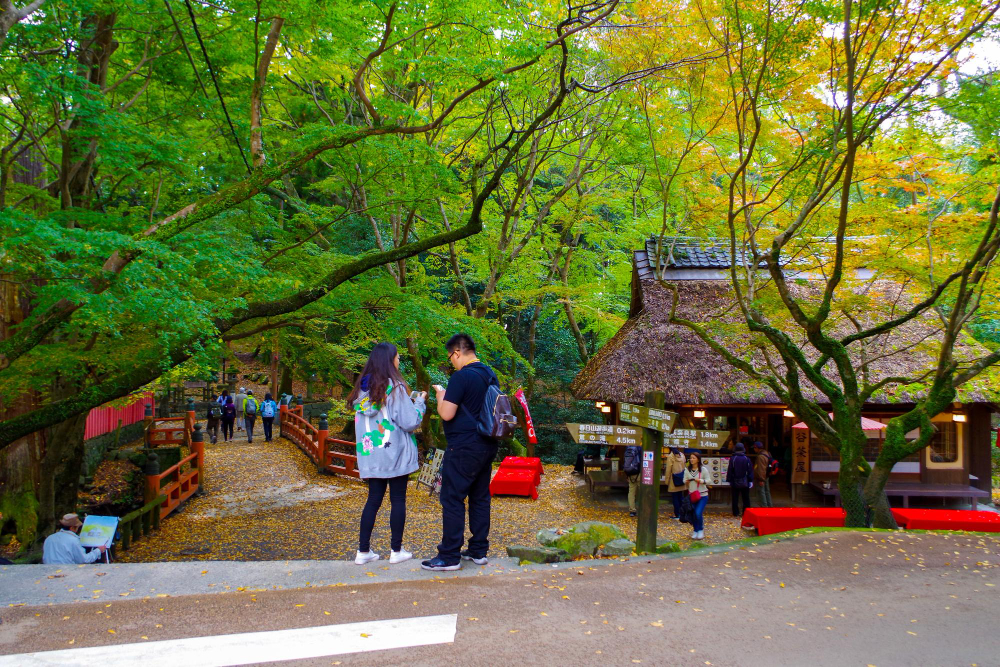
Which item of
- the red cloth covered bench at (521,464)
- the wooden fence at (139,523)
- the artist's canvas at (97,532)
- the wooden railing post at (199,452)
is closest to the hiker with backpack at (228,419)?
the wooden railing post at (199,452)

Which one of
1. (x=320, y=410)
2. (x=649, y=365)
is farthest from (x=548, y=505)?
(x=320, y=410)

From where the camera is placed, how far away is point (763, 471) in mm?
12609

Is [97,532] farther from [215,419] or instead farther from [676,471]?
[215,419]

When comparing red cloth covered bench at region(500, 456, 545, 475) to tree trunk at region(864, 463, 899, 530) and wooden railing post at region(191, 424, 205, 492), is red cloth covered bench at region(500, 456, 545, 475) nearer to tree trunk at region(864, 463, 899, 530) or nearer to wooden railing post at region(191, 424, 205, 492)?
wooden railing post at region(191, 424, 205, 492)

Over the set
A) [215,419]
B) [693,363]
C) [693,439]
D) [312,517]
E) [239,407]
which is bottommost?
[312,517]

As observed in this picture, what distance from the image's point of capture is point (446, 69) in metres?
8.56

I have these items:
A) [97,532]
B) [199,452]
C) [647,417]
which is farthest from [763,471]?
[199,452]

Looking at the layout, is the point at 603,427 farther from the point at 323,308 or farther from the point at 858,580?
the point at 323,308

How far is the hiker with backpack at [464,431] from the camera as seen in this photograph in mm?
4438

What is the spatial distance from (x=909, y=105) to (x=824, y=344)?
2984 mm

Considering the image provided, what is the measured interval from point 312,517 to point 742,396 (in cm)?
865

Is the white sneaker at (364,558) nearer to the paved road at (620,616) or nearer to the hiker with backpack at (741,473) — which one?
the paved road at (620,616)

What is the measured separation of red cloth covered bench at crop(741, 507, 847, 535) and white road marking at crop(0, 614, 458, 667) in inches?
296

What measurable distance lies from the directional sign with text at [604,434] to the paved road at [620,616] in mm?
1434
